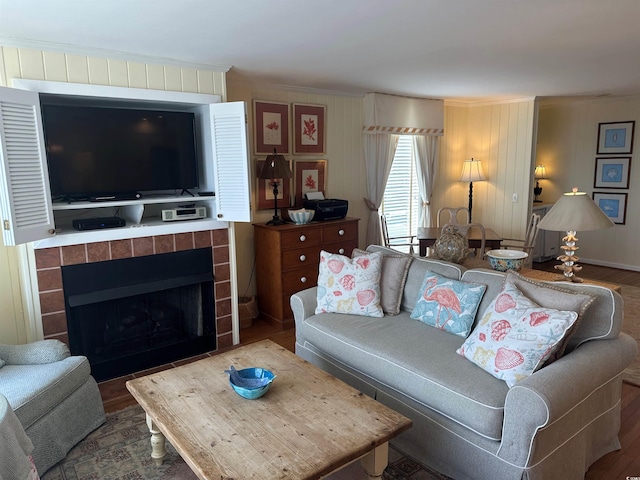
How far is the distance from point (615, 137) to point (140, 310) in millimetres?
6314

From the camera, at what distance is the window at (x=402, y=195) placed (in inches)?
225

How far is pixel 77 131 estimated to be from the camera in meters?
3.07

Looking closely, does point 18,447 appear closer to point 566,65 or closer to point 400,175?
point 566,65

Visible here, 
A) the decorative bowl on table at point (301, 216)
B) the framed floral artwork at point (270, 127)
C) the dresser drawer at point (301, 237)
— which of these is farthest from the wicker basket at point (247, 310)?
the framed floral artwork at point (270, 127)

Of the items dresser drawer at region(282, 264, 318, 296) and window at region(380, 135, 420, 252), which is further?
window at region(380, 135, 420, 252)

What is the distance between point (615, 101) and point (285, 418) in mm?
6368

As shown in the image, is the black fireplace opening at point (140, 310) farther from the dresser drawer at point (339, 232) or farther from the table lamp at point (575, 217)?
the table lamp at point (575, 217)

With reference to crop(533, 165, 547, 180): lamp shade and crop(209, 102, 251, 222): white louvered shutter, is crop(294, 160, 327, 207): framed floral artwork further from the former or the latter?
crop(533, 165, 547, 180): lamp shade

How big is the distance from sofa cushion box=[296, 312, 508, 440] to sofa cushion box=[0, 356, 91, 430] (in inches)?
55.8

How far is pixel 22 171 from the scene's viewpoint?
2.69 meters

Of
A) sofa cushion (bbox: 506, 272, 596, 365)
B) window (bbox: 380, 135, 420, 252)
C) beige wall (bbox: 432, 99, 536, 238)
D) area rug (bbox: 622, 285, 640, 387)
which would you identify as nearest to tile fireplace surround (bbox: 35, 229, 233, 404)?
sofa cushion (bbox: 506, 272, 596, 365)

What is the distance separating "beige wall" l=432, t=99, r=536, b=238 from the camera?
5.80 metres

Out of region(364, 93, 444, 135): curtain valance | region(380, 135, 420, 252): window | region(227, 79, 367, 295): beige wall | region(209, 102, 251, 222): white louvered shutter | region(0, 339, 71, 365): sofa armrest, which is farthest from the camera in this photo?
region(380, 135, 420, 252): window

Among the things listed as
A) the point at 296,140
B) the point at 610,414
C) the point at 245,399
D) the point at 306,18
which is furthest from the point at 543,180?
the point at 245,399
